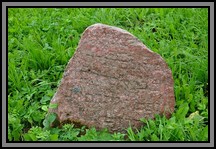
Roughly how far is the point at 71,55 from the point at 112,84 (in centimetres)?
104

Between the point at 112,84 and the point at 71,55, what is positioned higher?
the point at 71,55

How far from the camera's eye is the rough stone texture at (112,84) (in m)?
3.50

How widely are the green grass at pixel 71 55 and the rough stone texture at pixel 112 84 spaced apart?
10 cm

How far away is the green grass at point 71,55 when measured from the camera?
11.3ft

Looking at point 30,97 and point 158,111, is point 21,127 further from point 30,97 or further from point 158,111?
point 158,111

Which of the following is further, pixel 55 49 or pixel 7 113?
pixel 55 49

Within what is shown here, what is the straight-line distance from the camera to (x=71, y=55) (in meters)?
4.48

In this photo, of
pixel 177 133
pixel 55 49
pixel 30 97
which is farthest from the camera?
pixel 55 49

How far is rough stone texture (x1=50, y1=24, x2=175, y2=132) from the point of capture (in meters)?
3.50

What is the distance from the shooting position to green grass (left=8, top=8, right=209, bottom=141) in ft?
11.3

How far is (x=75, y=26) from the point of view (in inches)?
196

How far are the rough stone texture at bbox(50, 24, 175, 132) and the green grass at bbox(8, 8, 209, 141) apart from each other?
0.32 ft

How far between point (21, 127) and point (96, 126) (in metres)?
0.63

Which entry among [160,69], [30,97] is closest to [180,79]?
[160,69]
